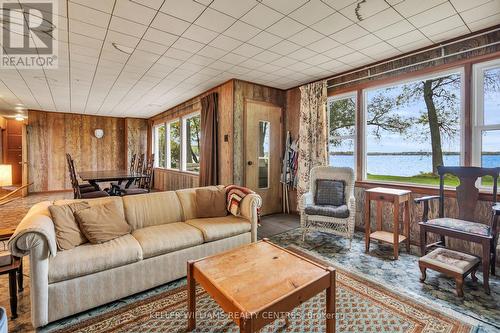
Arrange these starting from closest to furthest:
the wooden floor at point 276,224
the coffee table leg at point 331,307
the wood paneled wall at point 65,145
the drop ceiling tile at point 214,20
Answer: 1. the coffee table leg at point 331,307
2. the drop ceiling tile at point 214,20
3. the wooden floor at point 276,224
4. the wood paneled wall at point 65,145

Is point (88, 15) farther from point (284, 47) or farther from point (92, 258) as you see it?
point (92, 258)

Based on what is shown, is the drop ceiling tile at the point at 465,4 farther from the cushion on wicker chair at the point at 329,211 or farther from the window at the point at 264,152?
the window at the point at 264,152

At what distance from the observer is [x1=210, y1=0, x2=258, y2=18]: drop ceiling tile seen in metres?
2.20

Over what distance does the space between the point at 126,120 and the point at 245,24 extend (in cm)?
→ 766

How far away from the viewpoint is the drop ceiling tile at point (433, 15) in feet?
7.54

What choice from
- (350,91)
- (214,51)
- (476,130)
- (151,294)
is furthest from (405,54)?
(151,294)

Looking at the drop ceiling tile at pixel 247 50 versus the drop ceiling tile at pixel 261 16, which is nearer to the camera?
the drop ceiling tile at pixel 261 16

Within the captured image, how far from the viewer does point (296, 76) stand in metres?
4.26

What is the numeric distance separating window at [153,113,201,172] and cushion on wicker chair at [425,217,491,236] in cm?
503

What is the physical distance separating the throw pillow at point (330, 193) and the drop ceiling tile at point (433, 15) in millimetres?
2103

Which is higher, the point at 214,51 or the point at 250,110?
the point at 214,51

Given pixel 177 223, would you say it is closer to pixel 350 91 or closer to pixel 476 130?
pixel 350 91

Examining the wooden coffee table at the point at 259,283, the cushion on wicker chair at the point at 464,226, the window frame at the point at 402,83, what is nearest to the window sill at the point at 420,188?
the window frame at the point at 402,83

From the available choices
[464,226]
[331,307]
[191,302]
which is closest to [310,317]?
[331,307]
